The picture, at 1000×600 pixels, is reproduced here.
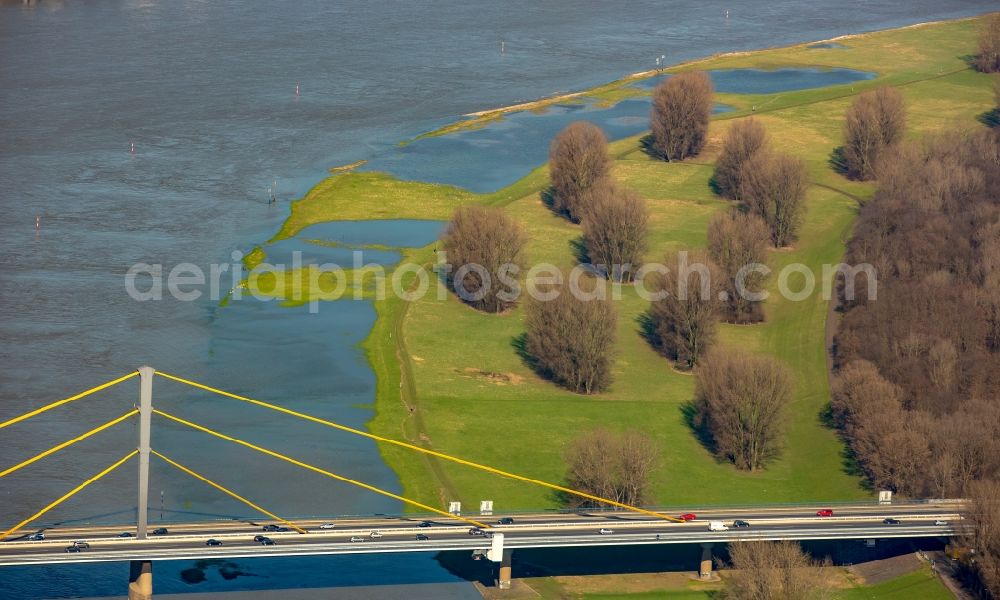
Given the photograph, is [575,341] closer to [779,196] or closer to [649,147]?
[779,196]

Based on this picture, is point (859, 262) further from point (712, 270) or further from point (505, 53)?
point (505, 53)

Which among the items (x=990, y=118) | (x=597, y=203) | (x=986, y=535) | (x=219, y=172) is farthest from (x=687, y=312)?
(x=990, y=118)

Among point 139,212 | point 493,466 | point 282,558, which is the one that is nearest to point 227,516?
point 282,558

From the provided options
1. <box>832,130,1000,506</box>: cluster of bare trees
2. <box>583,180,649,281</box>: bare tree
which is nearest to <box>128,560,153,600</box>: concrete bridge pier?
<box>832,130,1000,506</box>: cluster of bare trees

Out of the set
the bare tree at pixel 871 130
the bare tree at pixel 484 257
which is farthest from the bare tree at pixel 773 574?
the bare tree at pixel 871 130

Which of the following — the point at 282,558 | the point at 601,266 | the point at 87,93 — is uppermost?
the point at 87,93
